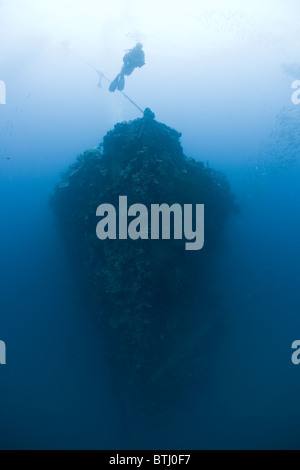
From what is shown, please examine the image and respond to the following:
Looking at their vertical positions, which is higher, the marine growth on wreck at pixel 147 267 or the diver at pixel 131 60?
the diver at pixel 131 60

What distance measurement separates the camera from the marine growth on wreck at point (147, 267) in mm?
8359

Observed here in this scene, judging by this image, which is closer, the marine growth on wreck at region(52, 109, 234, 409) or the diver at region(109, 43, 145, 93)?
the marine growth on wreck at region(52, 109, 234, 409)

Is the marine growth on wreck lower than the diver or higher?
lower

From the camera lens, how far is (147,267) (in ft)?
26.5

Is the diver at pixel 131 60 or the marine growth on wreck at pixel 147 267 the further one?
the diver at pixel 131 60

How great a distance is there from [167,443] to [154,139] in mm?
11659

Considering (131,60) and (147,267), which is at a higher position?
(131,60)

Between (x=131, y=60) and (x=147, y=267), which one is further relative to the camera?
(x=131, y=60)

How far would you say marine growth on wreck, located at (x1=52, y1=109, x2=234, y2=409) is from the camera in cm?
836
